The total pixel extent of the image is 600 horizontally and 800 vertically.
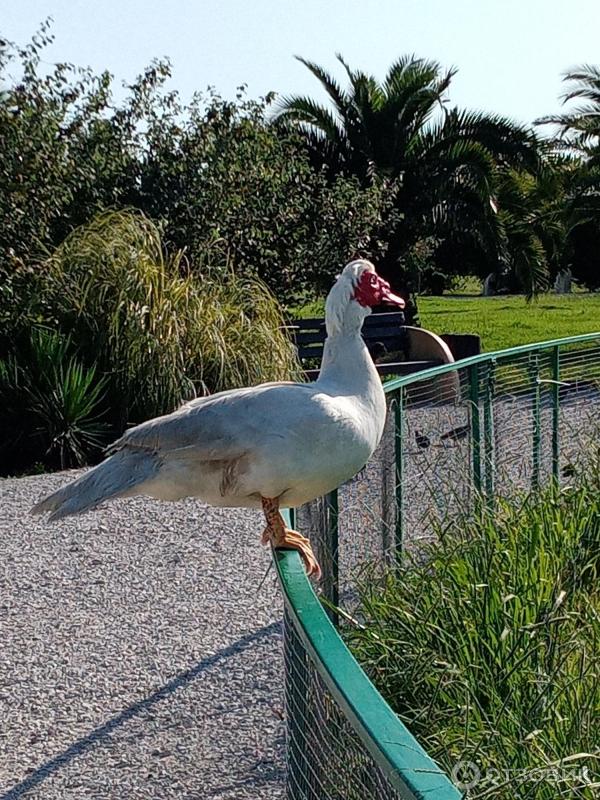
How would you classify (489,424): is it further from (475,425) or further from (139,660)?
(139,660)

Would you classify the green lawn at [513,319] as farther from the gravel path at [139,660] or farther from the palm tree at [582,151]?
the gravel path at [139,660]

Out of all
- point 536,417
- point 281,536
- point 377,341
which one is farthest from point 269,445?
point 377,341

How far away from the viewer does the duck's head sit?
14.3 feet

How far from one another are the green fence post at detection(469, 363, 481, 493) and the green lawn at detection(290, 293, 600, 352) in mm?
11565

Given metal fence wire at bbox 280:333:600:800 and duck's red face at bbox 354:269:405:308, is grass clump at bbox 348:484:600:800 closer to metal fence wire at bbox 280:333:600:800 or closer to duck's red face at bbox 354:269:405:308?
metal fence wire at bbox 280:333:600:800

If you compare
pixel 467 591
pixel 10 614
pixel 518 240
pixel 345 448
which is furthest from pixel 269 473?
pixel 518 240

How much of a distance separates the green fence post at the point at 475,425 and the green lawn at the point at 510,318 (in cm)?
1157

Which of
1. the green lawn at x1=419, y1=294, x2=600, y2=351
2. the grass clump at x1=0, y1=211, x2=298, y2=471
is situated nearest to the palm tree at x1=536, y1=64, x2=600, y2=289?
the green lawn at x1=419, y1=294, x2=600, y2=351

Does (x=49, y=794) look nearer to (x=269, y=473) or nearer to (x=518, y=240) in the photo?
(x=269, y=473)

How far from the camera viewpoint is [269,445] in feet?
12.5

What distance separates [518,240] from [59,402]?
12974mm

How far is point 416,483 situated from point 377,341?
9.43 meters

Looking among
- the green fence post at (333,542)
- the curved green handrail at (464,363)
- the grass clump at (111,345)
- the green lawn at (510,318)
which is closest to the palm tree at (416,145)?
A: the green lawn at (510,318)

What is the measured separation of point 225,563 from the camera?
303 inches
